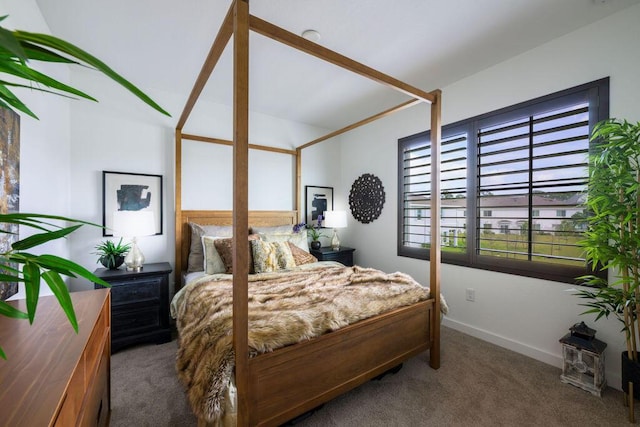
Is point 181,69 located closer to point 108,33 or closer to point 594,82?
point 108,33

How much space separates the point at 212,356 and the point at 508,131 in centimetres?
312

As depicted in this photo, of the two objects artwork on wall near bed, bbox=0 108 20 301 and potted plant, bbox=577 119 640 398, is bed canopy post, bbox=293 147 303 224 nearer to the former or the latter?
artwork on wall near bed, bbox=0 108 20 301

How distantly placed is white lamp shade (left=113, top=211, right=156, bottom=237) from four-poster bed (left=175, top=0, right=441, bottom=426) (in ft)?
3.49

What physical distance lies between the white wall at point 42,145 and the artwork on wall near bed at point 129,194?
308mm

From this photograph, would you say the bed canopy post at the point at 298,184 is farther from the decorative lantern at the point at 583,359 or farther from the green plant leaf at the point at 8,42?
the green plant leaf at the point at 8,42

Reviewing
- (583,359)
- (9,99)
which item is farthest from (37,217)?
(583,359)

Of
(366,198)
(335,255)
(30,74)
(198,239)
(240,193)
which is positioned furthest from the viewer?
(366,198)

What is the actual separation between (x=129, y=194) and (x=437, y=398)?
133 inches

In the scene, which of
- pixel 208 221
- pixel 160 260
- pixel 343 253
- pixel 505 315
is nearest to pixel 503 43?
pixel 505 315

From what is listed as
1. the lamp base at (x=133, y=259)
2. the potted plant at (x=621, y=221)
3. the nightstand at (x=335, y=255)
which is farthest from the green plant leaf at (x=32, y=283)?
the nightstand at (x=335, y=255)

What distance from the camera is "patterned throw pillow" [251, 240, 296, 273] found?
2.89 meters

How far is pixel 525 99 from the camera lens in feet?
8.57

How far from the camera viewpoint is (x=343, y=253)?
4062 millimetres

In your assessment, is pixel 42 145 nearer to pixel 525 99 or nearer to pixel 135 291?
pixel 135 291
